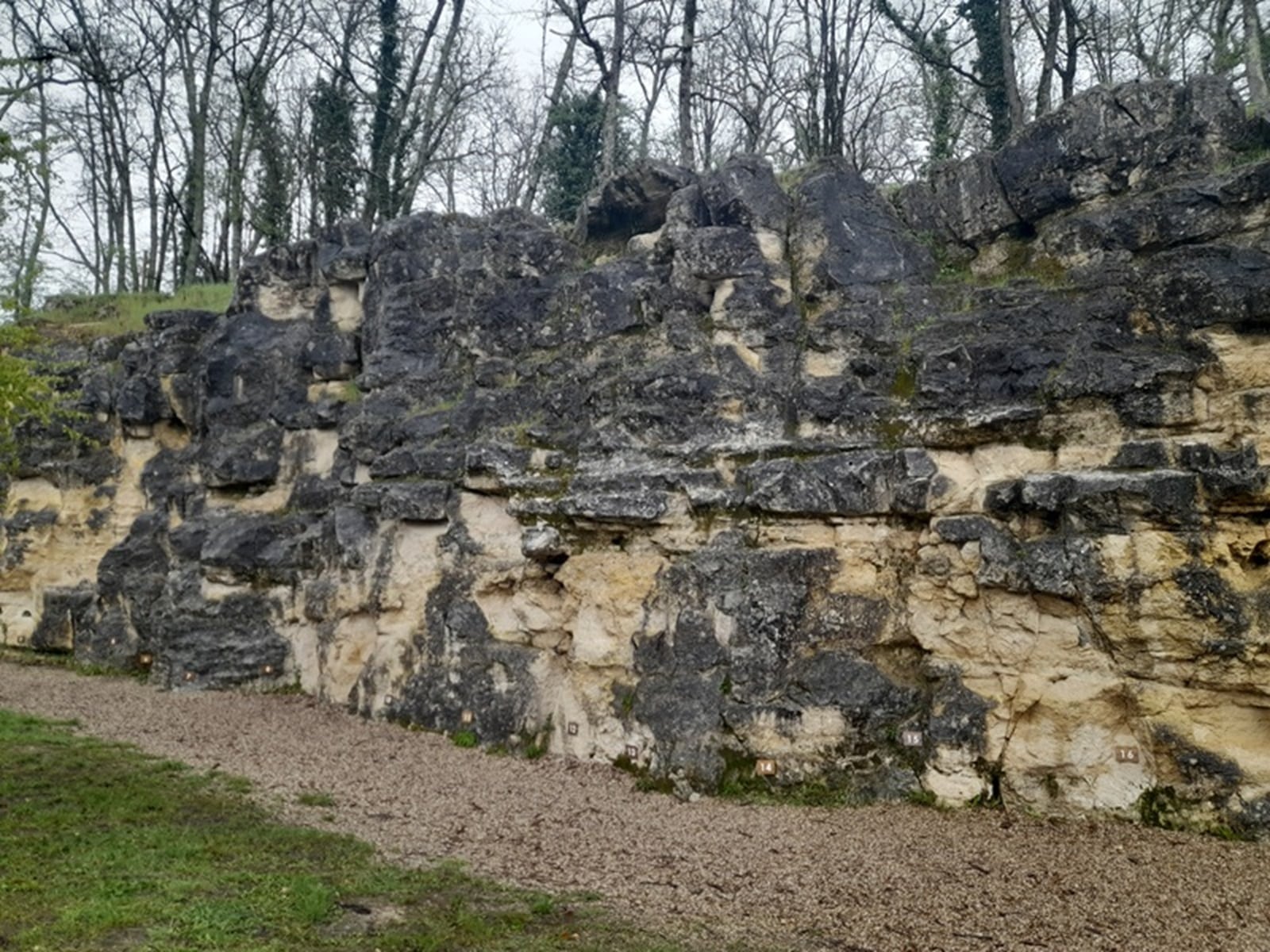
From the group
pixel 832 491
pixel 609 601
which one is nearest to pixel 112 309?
pixel 609 601

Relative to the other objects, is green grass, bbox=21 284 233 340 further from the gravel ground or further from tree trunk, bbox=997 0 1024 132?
tree trunk, bbox=997 0 1024 132

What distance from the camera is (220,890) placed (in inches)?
306

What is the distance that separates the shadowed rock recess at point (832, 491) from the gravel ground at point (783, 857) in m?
0.70

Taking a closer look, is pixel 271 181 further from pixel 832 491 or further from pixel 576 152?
pixel 832 491

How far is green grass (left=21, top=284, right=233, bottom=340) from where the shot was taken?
23156mm

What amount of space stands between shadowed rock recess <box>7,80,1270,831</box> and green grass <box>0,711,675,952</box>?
3778mm

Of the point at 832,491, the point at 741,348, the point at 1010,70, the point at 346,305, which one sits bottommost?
the point at 832,491

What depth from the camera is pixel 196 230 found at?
27266mm

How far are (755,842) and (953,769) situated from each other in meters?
2.30

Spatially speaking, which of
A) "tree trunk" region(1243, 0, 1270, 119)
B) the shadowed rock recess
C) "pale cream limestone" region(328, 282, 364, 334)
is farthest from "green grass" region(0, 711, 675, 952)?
"tree trunk" region(1243, 0, 1270, 119)

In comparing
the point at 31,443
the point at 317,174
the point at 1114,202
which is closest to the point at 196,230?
the point at 317,174

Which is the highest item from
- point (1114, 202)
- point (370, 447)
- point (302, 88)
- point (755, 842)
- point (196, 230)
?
point (302, 88)

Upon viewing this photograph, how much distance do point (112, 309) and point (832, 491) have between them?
20.3 m

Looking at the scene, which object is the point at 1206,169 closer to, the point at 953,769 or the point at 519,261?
the point at 953,769
